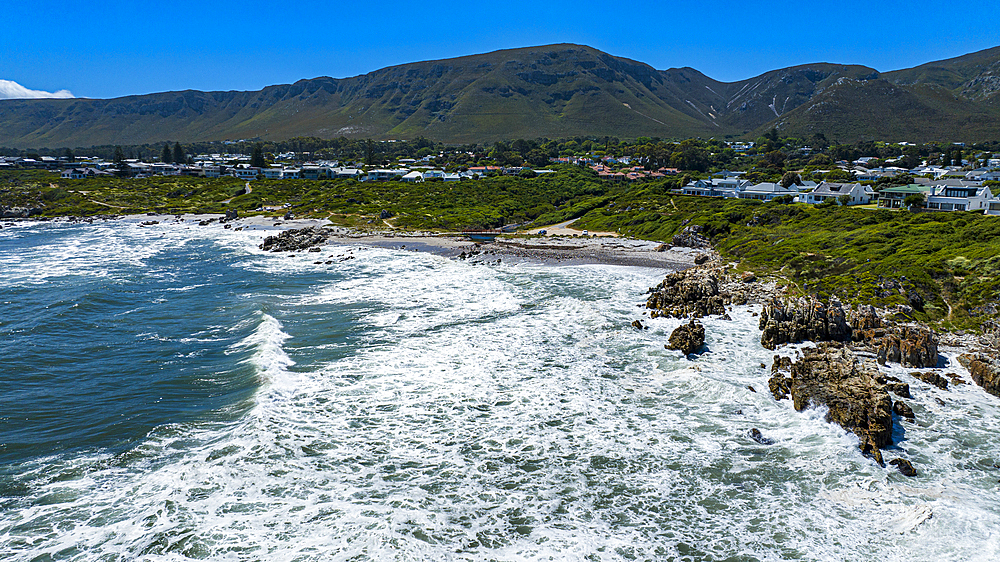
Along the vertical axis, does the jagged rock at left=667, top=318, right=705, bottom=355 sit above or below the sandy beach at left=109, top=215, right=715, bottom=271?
below

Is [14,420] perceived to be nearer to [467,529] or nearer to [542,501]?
[467,529]

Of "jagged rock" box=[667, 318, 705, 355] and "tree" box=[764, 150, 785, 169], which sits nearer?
"jagged rock" box=[667, 318, 705, 355]

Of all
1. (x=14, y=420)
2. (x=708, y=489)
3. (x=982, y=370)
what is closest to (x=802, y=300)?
(x=982, y=370)

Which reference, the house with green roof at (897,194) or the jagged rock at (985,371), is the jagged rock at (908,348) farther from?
the house with green roof at (897,194)

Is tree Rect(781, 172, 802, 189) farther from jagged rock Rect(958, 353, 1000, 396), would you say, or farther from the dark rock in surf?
the dark rock in surf

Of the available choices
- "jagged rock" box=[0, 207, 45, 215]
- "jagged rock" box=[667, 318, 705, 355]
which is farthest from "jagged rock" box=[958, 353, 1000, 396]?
"jagged rock" box=[0, 207, 45, 215]
